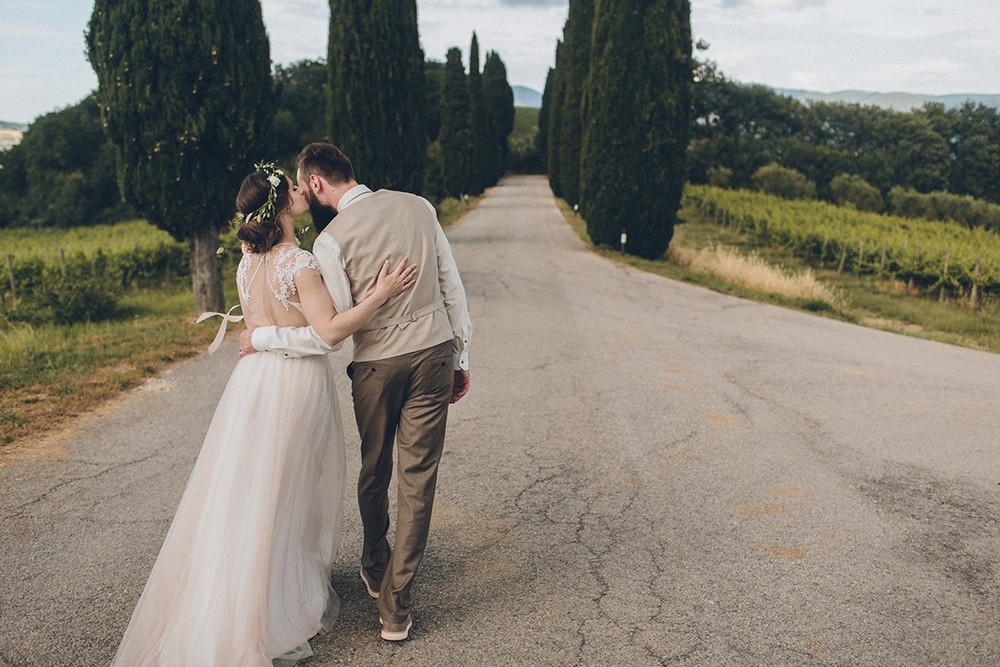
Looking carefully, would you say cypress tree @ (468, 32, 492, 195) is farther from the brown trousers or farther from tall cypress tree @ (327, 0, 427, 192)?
the brown trousers

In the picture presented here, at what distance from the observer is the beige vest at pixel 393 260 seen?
3240 millimetres

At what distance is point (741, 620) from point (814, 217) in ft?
94.6

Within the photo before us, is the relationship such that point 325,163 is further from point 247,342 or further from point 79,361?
point 79,361

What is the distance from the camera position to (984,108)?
235ft

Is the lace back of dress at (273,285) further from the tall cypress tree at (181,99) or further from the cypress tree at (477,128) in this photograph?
the cypress tree at (477,128)

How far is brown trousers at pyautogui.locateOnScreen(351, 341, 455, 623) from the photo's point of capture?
3.33 meters

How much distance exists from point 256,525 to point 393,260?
1185 millimetres

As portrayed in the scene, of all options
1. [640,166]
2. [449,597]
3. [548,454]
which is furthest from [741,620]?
[640,166]

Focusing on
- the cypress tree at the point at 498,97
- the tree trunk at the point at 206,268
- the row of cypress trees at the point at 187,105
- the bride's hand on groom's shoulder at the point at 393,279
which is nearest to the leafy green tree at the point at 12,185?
the cypress tree at the point at 498,97

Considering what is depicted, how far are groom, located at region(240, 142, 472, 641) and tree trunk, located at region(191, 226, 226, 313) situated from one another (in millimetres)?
7667

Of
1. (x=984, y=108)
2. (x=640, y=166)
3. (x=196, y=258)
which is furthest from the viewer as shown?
(x=984, y=108)

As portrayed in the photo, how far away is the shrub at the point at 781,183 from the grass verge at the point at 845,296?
30.4 metres

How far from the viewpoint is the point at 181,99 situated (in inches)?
380

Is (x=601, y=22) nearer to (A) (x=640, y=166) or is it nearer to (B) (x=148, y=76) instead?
(A) (x=640, y=166)
